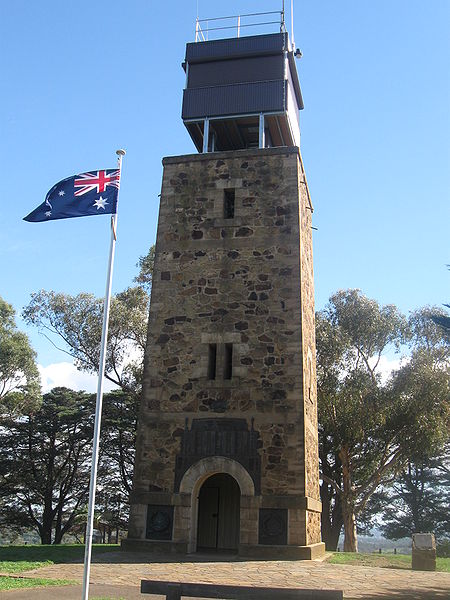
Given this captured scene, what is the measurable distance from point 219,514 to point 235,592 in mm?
9381

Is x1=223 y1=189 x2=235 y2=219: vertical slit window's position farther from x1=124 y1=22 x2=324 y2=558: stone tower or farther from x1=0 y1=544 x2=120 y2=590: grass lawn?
x1=0 y1=544 x2=120 y2=590: grass lawn

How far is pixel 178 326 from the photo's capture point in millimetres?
14680

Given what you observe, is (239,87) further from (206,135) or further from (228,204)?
(228,204)

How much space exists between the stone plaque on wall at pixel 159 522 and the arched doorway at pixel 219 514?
1.75 m

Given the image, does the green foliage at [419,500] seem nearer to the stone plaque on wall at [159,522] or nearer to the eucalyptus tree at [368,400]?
the eucalyptus tree at [368,400]

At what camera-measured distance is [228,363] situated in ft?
46.9

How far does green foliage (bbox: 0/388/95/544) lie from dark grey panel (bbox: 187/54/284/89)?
847 inches

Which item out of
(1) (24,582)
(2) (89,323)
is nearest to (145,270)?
(2) (89,323)

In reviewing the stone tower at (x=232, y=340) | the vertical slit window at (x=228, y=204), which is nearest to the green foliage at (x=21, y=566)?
the stone tower at (x=232, y=340)

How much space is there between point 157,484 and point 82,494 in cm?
2151

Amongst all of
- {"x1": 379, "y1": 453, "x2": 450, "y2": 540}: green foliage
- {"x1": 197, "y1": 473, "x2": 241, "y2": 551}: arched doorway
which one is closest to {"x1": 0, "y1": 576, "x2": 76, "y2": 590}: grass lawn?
{"x1": 197, "y1": 473, "x2": 241, "y2": 551}: arched doorway

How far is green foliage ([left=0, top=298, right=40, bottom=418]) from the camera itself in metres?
25.5

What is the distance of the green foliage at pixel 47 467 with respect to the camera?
103ft

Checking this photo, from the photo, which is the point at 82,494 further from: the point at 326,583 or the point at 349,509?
the point at 326,583
